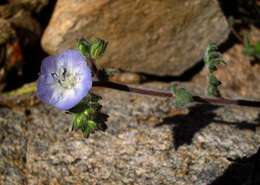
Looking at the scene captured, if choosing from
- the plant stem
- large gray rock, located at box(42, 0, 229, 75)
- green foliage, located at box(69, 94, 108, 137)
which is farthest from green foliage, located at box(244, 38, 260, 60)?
green foliage, located at box(69, 94, 108, 137)

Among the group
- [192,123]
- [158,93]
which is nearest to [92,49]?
[158,93]

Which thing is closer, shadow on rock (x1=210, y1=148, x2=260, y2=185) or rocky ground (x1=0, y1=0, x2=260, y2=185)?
shadow on rock (x1=210, y1=148, x2=260, y2=185)

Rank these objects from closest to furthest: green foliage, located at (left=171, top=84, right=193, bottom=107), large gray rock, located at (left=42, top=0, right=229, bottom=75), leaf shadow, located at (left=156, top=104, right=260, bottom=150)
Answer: green foliage, located at (left=171, top=84, right=193, bottom=107), leaf shadow, located at (left=156, top=104, right=260, bottom=150), large gray rock, located at (left=42, top=0, right=229, bottom=75)

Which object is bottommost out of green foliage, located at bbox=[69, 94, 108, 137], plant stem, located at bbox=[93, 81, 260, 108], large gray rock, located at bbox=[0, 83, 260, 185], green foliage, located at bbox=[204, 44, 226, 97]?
large gray rock, located at bbox=[0, 83, 260, 185]

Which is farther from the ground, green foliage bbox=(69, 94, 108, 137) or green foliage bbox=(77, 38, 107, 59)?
green foliage bbox=(77, 38, 107, 59)

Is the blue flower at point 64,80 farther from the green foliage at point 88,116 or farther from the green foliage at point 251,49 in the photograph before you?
the green foliage at point 251,49

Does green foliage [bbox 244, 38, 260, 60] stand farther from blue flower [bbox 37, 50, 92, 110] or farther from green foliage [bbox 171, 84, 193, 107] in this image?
blue flower [bbox 37, 50, 92, 110]

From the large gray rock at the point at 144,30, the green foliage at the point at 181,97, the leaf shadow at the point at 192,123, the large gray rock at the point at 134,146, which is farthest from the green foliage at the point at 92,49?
the large gray rock at the point at 144,30
